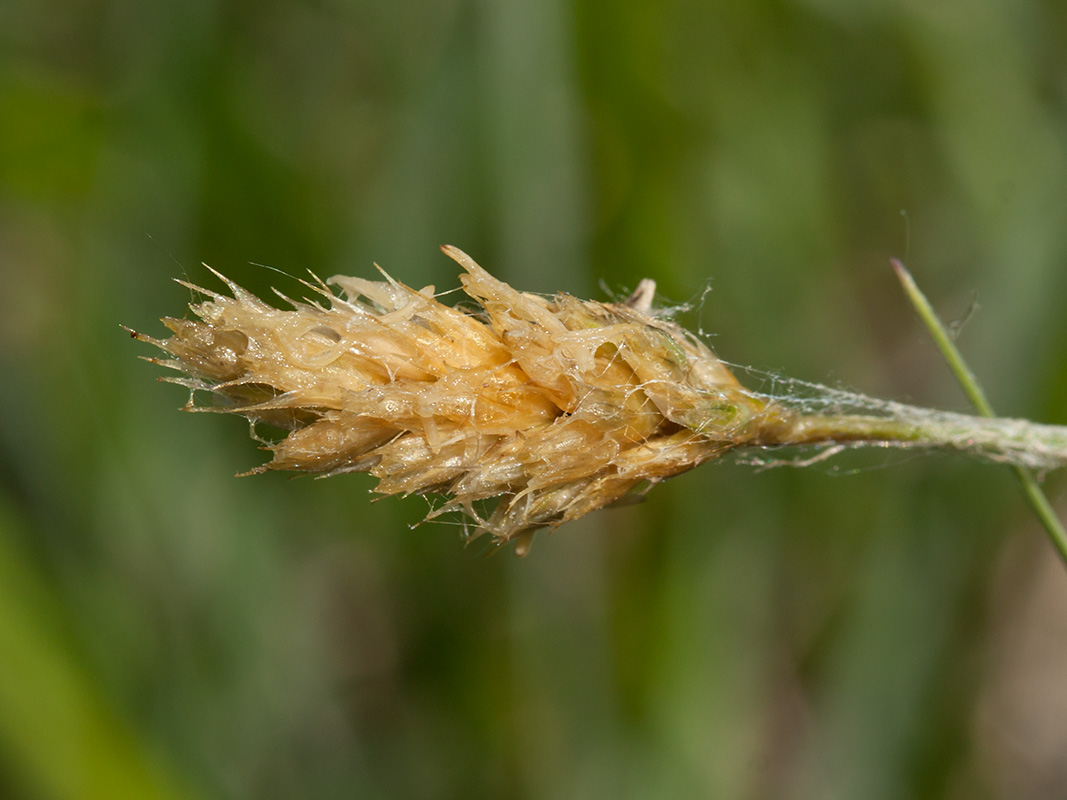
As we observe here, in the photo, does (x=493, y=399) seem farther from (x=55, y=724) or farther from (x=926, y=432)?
(x=55, y=724)

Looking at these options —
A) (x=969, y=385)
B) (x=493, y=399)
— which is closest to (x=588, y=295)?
(x=969, y=385)

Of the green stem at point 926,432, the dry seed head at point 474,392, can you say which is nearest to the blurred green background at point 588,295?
the green stem at point 926,432

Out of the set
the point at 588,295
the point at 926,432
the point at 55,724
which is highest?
the point at 588,295

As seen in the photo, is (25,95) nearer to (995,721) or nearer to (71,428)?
(71,428)

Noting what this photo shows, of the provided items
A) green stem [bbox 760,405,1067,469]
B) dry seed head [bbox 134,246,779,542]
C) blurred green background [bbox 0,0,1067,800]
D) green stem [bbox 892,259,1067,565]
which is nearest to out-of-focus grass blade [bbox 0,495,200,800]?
blurred green background [bbox 0,0,1067,800]

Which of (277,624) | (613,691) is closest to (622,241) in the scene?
(613,691)

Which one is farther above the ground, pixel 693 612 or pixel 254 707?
pixel 254 707

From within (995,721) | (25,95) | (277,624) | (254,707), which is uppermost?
(25,95)
